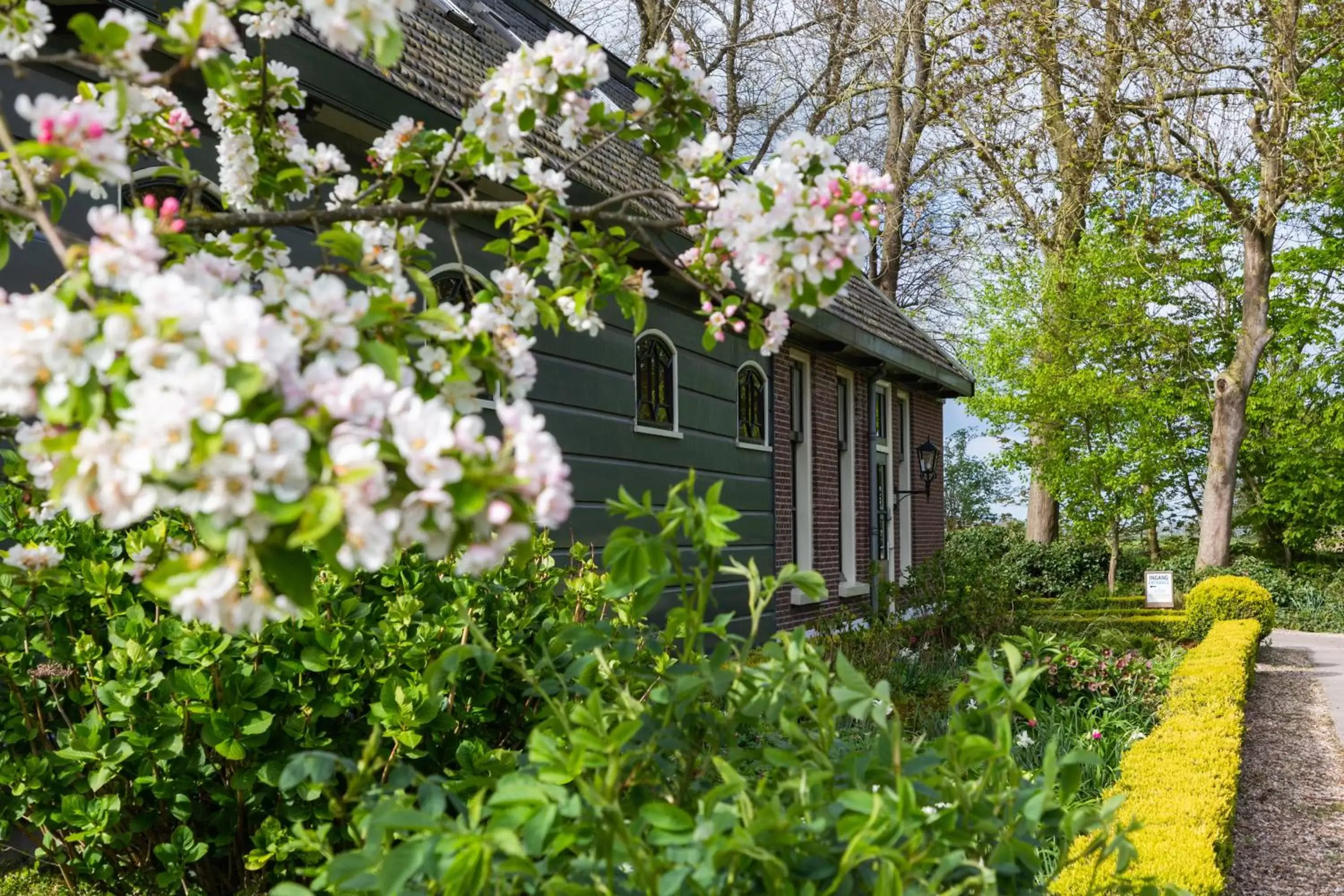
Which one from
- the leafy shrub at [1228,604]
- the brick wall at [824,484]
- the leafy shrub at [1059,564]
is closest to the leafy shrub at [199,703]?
the brick wall at [824,484]

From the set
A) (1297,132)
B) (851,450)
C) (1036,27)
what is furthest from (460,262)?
(1297,132)

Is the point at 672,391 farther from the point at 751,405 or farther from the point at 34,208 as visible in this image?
the point at 34,208

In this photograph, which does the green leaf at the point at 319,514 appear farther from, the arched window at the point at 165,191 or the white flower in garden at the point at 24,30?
the arched window at the point at 165,191

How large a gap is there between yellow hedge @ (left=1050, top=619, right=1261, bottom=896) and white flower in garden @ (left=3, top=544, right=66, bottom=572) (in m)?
2.26

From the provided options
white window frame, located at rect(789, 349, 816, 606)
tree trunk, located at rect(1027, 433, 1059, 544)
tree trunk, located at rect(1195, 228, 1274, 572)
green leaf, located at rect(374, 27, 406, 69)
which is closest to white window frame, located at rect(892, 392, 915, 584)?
white window frame, located at rect(789, 349, 816, 606)

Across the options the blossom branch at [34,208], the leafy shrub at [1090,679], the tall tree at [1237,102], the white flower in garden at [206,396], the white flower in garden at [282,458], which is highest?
the tall tree at [1237,102]

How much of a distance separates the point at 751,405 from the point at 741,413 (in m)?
0.25

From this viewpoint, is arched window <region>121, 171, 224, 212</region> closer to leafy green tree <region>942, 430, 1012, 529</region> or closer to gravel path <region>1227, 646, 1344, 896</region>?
gravel path <region>1227, 646, 1344, 896</region>

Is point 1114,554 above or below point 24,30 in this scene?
below

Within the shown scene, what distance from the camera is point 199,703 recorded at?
322 cm

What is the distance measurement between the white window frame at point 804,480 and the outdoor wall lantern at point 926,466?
3.43 m

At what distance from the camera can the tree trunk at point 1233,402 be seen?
17891 millimetres

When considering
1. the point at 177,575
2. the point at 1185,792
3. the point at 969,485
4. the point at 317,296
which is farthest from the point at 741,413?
the point at 969,485

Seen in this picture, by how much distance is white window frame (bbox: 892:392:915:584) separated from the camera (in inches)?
615
